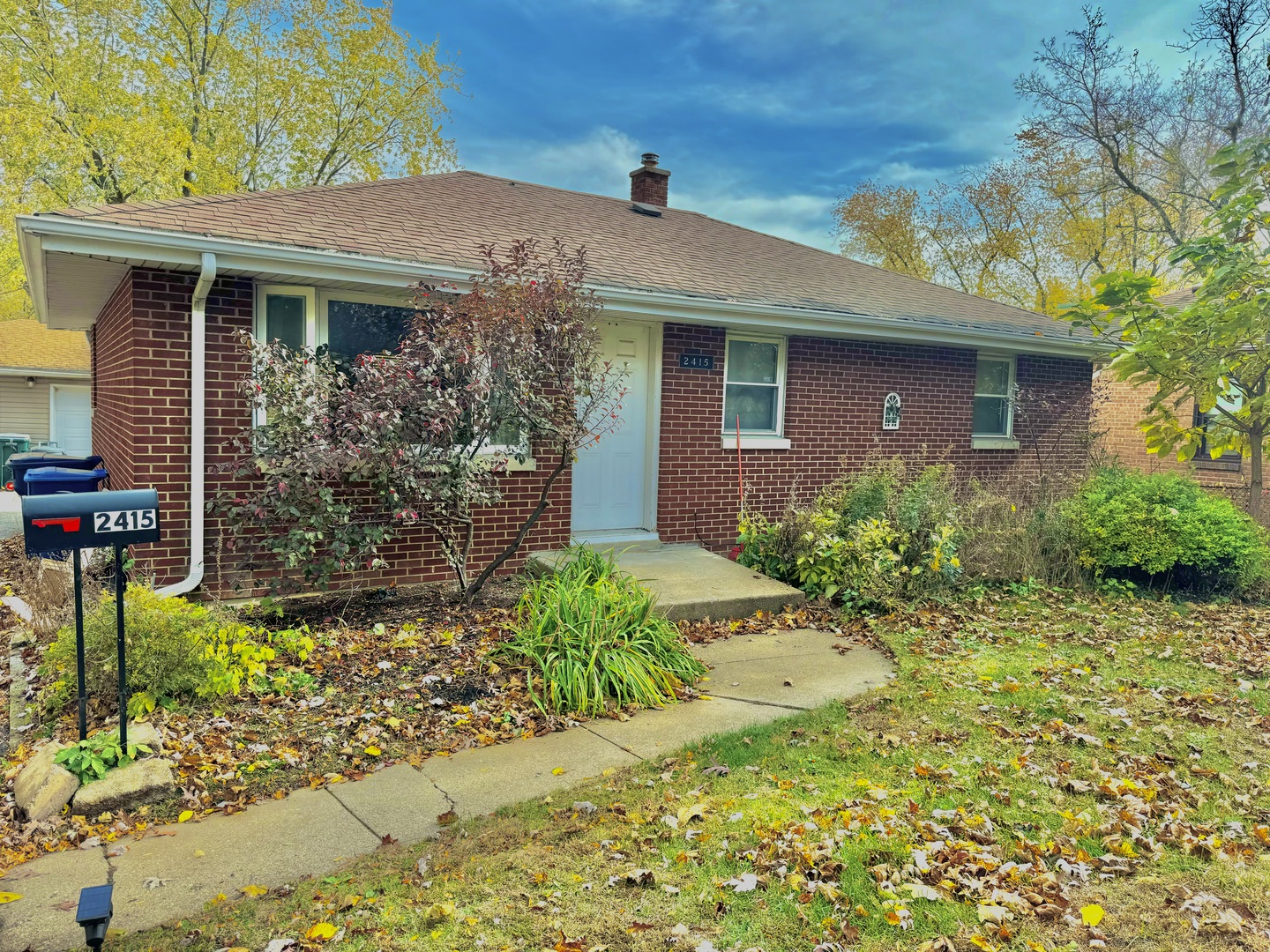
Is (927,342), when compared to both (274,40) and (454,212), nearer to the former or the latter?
(454,212)

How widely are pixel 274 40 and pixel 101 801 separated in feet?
82.8

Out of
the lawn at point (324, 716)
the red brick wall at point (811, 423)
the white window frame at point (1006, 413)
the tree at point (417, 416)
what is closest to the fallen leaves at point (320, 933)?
the lawn at point (324, 716)

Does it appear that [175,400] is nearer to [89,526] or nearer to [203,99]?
[89,526]

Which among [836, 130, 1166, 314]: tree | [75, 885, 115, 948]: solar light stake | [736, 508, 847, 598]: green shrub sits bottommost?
[75, 885, 115, 948]: solar light stake

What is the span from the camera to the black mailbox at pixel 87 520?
12.5ft

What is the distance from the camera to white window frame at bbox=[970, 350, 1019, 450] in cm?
1255

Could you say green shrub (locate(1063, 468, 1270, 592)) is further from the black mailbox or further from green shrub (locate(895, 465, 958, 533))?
the black mailbox

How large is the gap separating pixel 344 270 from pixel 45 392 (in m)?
22.6

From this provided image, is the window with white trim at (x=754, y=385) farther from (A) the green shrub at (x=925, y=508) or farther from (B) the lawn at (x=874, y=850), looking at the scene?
(B) the lawn at (x=874, y=850)

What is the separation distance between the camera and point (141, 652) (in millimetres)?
4812

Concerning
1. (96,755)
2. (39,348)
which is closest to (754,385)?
(96,755)

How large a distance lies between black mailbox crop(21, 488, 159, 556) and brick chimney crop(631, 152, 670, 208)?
10.9 m

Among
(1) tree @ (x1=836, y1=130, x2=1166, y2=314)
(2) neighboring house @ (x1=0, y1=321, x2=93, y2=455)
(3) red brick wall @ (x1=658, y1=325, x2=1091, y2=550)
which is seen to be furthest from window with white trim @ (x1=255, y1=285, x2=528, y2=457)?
(1) tree @ (x1=836, y1=130, x2=1166, y2=314)

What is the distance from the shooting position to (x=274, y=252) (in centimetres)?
670
